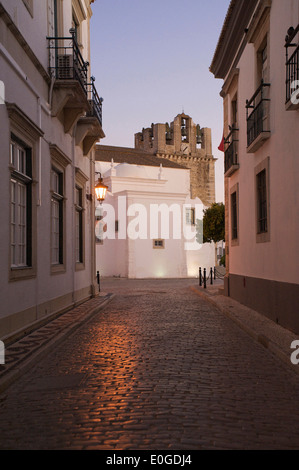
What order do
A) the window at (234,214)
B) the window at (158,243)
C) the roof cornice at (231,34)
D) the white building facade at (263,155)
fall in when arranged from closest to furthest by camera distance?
1. the white building facade at (263,155)
2. the roof cornice at (231,34)
3. the window at (234,214)
4. the window at (158,243)

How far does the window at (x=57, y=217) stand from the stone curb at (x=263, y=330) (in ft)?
14.2

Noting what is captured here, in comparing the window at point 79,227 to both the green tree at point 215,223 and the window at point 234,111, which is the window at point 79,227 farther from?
the green tree at point 215,223

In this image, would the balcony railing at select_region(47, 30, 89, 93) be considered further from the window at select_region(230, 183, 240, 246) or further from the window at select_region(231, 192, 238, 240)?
the window at select_region(231, 192, 238, 240)

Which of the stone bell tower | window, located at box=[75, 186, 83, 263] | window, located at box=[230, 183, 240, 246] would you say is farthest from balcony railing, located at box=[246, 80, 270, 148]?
the stone bell tower

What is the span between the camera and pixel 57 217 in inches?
510

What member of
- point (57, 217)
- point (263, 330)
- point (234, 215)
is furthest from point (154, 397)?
point (234, 215)

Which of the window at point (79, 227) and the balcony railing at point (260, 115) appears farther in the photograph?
the window at point (79, 227)

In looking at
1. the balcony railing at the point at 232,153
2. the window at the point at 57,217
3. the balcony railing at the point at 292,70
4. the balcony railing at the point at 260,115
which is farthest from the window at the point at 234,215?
the balcony railing at the point at 292,70

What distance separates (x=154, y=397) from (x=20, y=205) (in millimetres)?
5408

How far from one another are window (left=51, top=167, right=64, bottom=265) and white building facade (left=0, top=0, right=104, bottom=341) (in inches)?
1.0

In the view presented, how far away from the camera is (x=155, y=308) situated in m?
14.6

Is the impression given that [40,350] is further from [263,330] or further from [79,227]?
[79,227]

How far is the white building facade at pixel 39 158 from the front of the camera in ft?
27.5
